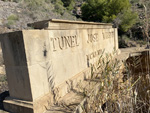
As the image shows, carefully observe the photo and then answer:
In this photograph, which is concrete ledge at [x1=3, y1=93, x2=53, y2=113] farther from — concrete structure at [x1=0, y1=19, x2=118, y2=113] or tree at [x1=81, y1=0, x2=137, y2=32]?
tree at [x1=81, y1=0, x2=137, y2=32]

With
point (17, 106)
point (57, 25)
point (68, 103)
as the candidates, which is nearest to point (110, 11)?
point (57, 25)

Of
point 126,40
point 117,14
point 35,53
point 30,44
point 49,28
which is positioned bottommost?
point 126,40

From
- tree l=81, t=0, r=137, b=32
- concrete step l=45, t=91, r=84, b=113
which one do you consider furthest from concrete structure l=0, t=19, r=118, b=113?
tree l=81, t=0, r=137, b=32

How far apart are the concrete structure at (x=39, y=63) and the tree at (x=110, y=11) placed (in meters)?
14.1

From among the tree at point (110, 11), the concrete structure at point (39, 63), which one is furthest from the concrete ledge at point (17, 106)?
the tree at point (110, 11)

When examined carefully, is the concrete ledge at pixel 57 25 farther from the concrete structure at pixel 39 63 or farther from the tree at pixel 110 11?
the tree at pixel 110 11

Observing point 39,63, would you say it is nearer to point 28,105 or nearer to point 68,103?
point 28,105

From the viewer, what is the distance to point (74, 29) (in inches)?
137

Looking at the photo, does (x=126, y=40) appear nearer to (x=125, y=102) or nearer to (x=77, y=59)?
(x=77, y=59)

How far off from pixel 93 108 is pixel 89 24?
2917 millimetres

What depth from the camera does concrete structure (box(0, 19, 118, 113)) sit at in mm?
2131

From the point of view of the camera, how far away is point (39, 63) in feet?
7.56

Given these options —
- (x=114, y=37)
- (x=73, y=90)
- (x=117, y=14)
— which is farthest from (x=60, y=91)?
(x=117, y=14)

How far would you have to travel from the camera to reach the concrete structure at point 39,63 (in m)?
2.13
